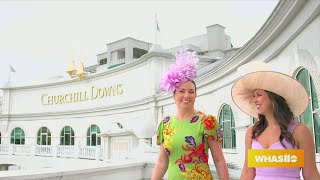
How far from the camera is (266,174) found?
191 cm

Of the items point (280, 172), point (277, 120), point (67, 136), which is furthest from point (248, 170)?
point (67, 136)

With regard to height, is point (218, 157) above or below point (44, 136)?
above

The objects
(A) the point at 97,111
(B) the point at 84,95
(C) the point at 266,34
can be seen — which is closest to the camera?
(C) the point at 266,34

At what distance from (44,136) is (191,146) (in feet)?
88.1

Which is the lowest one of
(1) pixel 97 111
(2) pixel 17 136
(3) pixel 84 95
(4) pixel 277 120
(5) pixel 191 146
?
(2) pixel 17 136

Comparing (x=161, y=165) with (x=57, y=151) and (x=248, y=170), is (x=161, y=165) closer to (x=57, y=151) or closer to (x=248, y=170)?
(x=248, y=170)

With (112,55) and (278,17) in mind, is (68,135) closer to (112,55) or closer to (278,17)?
(112,55)

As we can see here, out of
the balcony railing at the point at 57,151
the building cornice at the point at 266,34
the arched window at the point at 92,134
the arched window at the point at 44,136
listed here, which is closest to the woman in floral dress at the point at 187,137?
the building cornice at the point at 266,34

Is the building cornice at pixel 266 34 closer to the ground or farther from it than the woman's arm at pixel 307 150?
farther from it

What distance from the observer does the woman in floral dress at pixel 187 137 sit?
2684 millimetres

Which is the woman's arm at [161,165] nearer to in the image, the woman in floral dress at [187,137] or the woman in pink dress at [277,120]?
the woman in floral dress at [187,137]

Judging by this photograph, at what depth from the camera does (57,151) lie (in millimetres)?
20938

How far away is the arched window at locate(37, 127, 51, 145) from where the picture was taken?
88.6ft

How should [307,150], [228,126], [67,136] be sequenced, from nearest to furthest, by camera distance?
[307,150]
[228,126]
[67,136]
